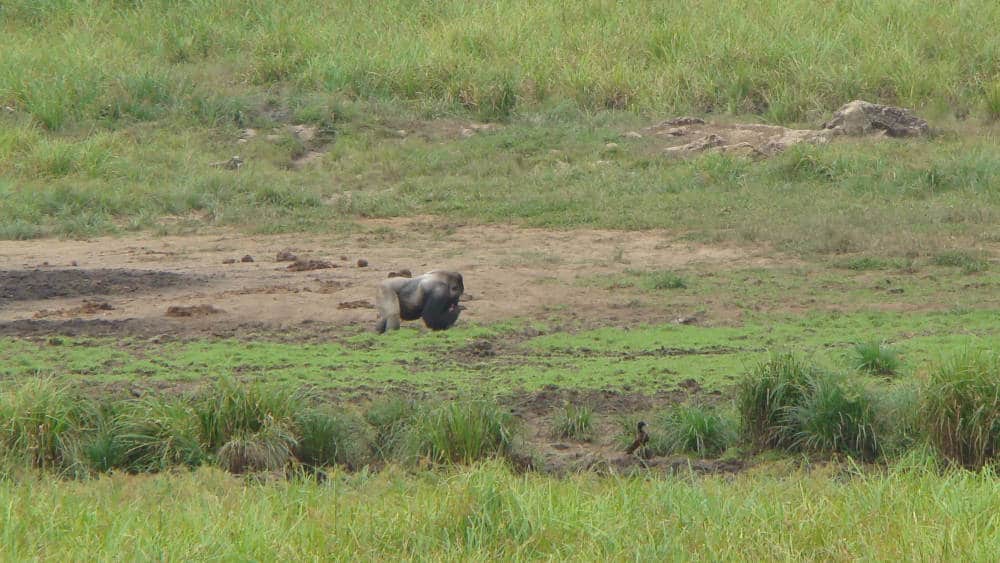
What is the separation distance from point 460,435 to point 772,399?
58.2 inches

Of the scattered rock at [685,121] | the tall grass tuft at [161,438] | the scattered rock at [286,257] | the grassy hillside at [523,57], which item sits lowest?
the tall grass tuft at [161,438]

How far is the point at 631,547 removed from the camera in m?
4.52

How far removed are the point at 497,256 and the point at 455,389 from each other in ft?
13.4

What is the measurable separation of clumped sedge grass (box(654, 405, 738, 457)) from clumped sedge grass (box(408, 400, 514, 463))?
806 mm

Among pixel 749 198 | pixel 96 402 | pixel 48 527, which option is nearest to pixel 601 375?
pixel 96 402

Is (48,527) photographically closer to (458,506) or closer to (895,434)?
(458,506)

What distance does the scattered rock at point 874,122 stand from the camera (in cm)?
1455

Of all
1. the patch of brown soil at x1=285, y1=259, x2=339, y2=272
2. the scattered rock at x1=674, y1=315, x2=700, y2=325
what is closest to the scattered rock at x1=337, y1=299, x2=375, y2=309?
the patch of brown soil at x1=285, y1=259, x2=339, y2=272

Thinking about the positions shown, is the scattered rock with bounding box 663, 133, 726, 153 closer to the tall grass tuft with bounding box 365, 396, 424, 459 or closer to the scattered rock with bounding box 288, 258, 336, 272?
the scattered rock with bounding box 288, 258, 336, 272

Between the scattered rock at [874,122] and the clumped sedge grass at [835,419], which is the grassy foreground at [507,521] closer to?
the clumped sedge grass at [835,419]

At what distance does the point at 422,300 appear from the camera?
8.46 meters

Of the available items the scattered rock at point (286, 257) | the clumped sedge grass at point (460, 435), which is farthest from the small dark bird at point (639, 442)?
the scattered rock at point (286, 257)

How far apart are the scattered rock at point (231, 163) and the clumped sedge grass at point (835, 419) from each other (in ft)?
31.6

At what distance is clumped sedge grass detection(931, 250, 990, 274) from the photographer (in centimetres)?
1002
